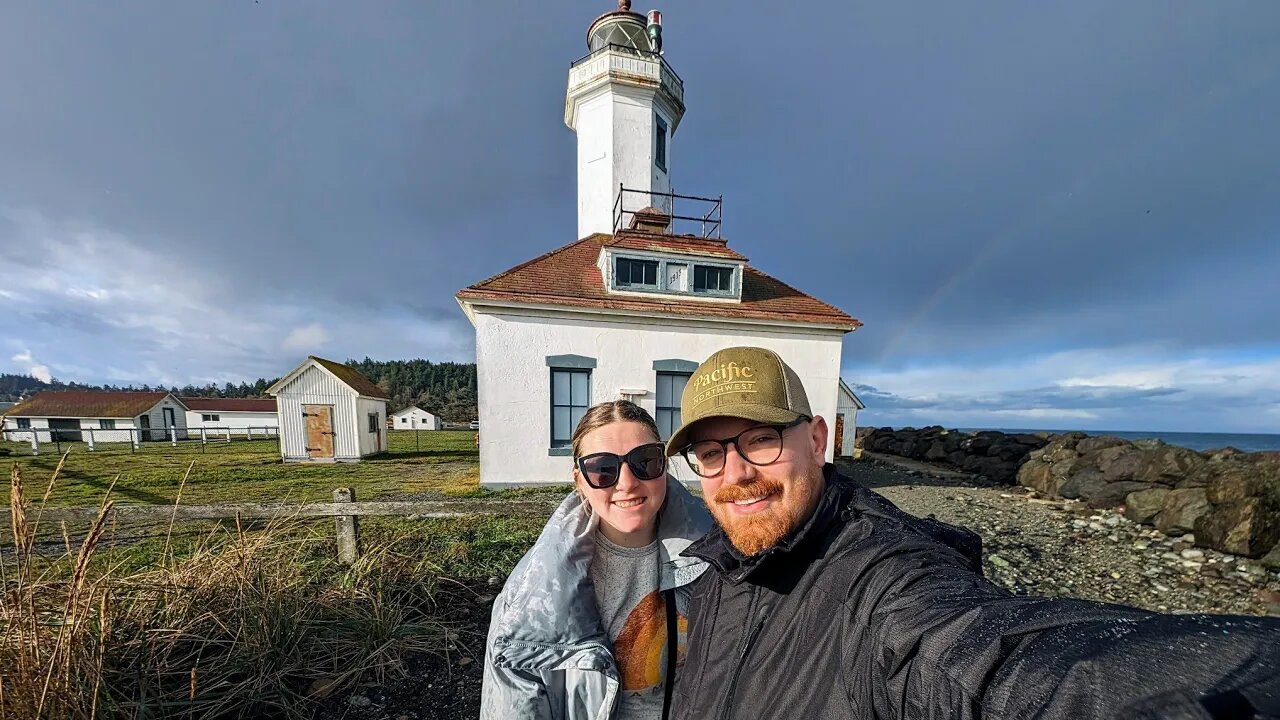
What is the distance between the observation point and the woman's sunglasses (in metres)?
1.86

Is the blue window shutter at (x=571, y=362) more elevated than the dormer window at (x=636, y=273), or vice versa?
the dormer window at (x=636, y=273)

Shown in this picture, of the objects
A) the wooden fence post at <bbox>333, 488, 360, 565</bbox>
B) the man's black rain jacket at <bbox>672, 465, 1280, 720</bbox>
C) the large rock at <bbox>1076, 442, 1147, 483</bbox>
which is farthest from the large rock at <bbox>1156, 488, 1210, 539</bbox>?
the wooden fence post at <bbox>333, 488, 360, 565</bbox>

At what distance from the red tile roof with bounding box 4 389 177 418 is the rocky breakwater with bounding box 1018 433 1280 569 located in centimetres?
5118

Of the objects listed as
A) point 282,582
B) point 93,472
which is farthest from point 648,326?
point 93,472

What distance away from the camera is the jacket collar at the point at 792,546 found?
1.20 meters

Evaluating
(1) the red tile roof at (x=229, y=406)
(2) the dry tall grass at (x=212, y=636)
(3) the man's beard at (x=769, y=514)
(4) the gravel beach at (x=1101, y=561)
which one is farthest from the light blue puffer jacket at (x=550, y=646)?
(1) the red tile roof at (x=229, y=406)

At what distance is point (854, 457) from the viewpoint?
53.3 feet

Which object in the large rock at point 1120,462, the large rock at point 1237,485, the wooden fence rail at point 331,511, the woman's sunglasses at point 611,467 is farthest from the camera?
the large rock at point 1120,462

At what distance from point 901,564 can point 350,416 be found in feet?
55.0

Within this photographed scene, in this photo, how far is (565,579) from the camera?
5.21 feet

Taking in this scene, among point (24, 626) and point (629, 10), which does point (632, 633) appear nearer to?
point (24, 626)

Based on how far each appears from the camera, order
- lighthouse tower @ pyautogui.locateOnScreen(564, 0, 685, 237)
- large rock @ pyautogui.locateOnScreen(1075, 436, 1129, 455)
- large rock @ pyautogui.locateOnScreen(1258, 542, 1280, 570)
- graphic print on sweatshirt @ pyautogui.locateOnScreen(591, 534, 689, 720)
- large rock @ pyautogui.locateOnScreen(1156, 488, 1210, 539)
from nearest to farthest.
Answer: graphic print on sweatshirt @ pyautogui.locateOnScreen(591, 534, 689, 720) < large rock @ pyautogui.locateOnScreen(1258, 542, 1280, 570) < large rock @ pyautogui.locateOnScreen(1156, 488, 1210, 539) < large rock @ pyautogui.locateOnScreen(1075, 436, 1129, 455) < lighthouse tower @ pyautogui.locateOnScreen(564, 0, 685, 237)

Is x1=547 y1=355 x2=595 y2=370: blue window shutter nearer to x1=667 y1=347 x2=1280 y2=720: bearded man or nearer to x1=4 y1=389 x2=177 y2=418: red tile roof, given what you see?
x1=667 y1=347 x2=1280 y2=720: bearded man

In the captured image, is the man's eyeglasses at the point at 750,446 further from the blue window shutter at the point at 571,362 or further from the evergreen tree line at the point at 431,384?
the evergreen tree line at the point at 431,384
